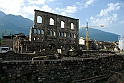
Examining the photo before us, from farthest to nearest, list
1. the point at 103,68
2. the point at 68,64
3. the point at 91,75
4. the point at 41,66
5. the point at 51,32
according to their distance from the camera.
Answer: the point at 51,32 → the point at 103,68 → the point at 91,75 → the point at 68,64 → the point at 41,66

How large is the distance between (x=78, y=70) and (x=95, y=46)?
60936mm

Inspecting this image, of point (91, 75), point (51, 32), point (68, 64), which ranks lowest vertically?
point (91, 75)

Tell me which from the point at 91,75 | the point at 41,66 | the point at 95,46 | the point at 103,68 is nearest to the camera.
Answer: the point at 41,66

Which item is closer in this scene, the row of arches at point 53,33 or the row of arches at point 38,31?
the row of arches at point 38,31

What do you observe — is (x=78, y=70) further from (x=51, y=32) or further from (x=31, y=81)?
(x=51, y=32)

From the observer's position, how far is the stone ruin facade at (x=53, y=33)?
3713 cm

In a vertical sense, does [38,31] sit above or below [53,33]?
above

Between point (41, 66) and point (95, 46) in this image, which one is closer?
point (41, 66)

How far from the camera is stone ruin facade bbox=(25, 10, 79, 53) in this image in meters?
37.1

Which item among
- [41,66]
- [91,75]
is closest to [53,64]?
[41,66]

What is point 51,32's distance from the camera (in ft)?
139

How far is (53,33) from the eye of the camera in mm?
42188

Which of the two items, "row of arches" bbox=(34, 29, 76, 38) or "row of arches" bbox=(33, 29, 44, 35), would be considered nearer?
"row of arches" bbox=(33, 29, 44, 35)

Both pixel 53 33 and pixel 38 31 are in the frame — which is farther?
pixel 53 33
